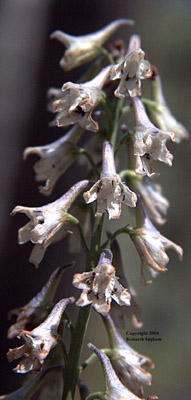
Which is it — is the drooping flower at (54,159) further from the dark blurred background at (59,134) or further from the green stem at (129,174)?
the dark blurred background at (59,134)

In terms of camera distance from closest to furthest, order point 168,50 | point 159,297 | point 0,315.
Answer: point 0,315 < point 159,297 < point 168,50

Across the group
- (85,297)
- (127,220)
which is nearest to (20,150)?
(127,220)

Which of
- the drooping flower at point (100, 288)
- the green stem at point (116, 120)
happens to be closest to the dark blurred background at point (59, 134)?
the green stem at point (116, 120)

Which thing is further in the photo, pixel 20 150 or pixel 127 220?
pixel 127 220

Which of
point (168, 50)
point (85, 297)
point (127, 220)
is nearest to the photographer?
point (85, 297)

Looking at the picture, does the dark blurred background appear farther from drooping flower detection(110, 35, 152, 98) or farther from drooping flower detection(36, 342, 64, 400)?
drooping flower detection(110, 35, 152, 98)

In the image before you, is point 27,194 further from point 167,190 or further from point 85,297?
point 85,297

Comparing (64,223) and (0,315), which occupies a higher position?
(64,223)

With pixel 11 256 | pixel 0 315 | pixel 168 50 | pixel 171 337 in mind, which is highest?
pixel 168 50
